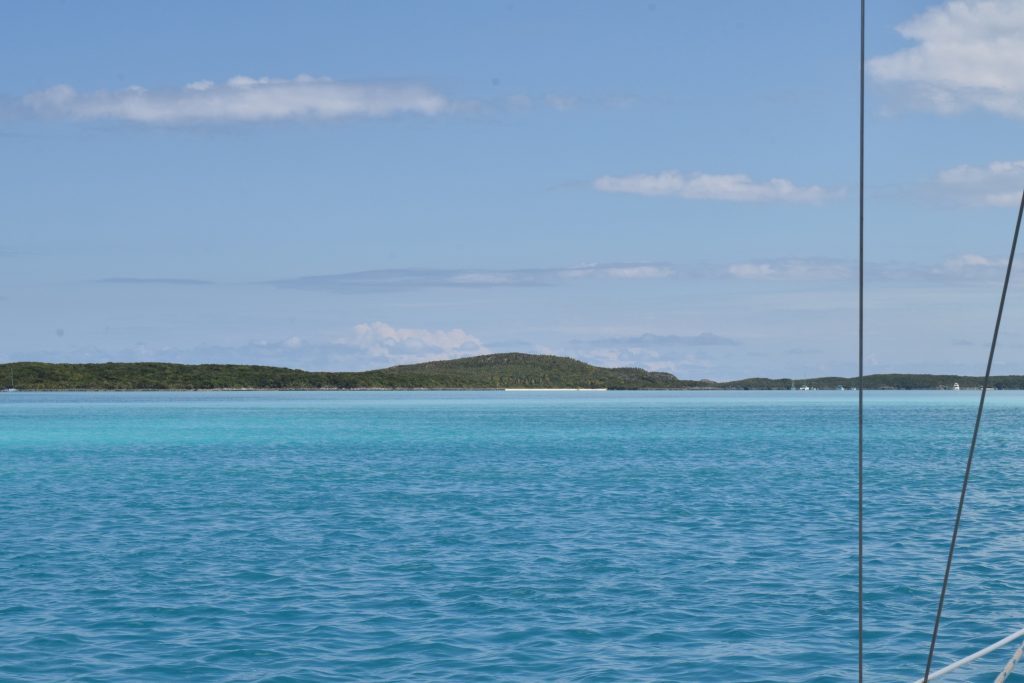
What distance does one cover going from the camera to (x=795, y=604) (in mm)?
19203

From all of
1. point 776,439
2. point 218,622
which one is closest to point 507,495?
point 218,622

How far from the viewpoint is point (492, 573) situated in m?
22.4

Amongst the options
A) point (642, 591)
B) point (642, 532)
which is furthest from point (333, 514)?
point (642, 591)

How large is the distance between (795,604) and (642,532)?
9625 mm

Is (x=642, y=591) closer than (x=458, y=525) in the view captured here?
Yes

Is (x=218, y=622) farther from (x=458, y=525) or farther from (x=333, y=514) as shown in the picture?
(x=333, y=514)

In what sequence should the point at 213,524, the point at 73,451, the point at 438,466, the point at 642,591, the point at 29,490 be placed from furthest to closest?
the point at 73,451 → the point at 438,466 → the point at 29,490 → the point at 213,524 → the point at 642,591

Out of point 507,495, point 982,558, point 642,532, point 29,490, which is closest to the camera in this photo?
point 982,558

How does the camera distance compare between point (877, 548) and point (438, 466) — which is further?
point (438, 466)

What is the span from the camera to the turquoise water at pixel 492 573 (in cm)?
1592

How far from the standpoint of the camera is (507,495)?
127ft

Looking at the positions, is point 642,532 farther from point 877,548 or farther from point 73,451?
point 73,451

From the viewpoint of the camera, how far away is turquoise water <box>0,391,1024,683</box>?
1592 centimetres

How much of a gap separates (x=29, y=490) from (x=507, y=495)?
18.0 meters
